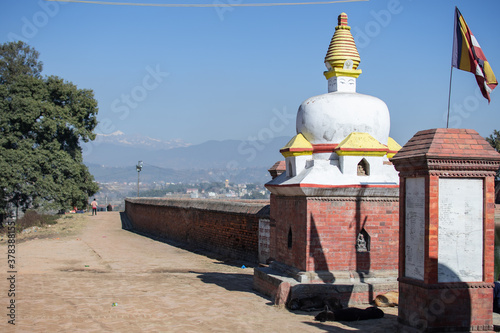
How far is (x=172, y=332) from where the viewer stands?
27.3 feet

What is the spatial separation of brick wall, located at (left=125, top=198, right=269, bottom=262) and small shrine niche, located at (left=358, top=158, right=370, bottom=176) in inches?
189

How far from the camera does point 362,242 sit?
407 inches

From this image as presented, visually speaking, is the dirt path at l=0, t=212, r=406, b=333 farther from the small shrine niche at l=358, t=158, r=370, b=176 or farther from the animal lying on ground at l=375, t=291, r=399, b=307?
the small shrine niche at l=358, t=158, r=370, b=176

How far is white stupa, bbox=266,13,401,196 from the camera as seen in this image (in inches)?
408

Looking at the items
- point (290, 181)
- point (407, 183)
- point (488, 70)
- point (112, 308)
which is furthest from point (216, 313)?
point (488, 70)

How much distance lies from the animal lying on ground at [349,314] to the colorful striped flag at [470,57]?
3812 mm

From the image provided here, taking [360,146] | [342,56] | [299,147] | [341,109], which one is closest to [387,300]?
[360,146]

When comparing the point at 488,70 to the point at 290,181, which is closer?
the point at 488,70

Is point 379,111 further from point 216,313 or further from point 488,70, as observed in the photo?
point 216,313

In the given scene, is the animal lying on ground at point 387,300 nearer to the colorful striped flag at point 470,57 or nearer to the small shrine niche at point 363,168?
the small shrine niche at point 363,168

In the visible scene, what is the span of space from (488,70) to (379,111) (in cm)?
289

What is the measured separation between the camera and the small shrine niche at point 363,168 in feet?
34.7

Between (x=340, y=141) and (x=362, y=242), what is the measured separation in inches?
78.8

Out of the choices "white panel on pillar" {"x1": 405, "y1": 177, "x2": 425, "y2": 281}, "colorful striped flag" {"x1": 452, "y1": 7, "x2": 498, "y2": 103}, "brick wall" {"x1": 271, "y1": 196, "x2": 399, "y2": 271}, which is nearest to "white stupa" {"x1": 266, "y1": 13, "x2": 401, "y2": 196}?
"brick wall" {"x1": 271, "y1": 196, "x2": 399, "y2": 271}
